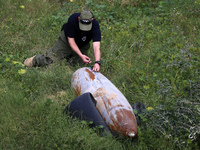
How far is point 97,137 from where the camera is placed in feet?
9.49

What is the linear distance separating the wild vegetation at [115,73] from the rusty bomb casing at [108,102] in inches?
6.1

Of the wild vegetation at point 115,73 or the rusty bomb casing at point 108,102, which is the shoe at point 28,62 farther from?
the rusty bomb casing at point 108,102

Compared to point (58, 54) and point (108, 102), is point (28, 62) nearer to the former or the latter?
point (58, 54)

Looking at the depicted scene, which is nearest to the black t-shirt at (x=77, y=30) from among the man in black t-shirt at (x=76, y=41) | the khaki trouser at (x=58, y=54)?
the man in black t-shirt at (x=76, y=41)

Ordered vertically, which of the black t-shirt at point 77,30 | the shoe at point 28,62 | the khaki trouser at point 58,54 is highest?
the black t-shirt at point 77,30

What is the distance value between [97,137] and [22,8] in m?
5.37

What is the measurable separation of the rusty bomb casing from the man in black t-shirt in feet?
0.99

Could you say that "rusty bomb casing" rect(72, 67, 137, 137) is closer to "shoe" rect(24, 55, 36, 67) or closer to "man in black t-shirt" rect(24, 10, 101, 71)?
"man in black t-shirt" rect(24, 10, 101, 71)

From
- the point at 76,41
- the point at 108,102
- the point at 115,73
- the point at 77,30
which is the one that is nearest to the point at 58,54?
the point at 76,41

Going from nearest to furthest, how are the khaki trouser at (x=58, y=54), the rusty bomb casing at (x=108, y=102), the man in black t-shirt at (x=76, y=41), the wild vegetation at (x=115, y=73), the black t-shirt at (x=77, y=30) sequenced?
the wild vegetation at (x=115, y=73) → the rusty bomb casing at (x=108, y=102) → the man in black t-shirt at (x=76, y=41) → the black t-shirt at (x=77, y=30) → the khaki trouser at (x=58, y=54)

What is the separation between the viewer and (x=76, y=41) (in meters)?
4.71

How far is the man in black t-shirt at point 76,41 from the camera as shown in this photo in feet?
13.9

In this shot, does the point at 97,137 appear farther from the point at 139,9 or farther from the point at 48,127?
the point at 139,9

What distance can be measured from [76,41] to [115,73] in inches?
39.9
